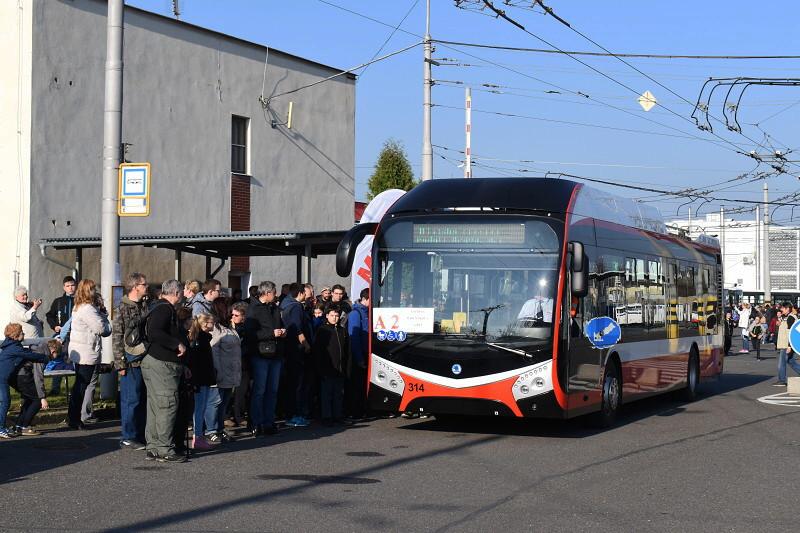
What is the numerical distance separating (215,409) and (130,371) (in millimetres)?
1030

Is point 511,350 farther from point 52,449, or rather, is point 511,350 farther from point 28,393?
point 28,393

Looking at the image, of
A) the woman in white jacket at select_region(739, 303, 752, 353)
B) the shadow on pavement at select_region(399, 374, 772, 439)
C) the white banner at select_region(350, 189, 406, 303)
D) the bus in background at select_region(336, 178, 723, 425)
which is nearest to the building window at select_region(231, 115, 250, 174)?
the white banner at select_region(350, 189, 406, 303)

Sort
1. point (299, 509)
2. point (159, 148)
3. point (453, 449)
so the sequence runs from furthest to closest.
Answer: point (159, 148) → point (453, 449) → point (299, 509)

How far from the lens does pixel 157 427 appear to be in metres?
11.1

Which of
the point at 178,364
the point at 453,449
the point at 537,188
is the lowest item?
the point at 453,449

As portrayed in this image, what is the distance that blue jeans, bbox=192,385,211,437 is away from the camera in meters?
12.2

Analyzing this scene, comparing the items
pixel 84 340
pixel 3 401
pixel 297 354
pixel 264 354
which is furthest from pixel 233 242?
pixel 3 401

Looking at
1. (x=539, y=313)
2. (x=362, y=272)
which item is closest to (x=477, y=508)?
(x=539, y=313)

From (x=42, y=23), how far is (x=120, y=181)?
11.2 metres

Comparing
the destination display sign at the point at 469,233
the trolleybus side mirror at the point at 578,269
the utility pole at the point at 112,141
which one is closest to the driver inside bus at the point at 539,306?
the trolleybus side mirror at the point at 578,269

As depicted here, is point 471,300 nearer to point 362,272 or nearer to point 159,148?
point 362,272

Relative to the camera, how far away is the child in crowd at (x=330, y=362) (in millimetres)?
14648

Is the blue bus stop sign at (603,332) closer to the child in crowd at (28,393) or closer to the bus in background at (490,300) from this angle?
the bus in background at (490,300)

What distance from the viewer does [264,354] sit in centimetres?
1338
